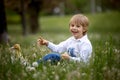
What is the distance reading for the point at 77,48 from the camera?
26.2 ft

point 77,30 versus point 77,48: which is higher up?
point 77,30

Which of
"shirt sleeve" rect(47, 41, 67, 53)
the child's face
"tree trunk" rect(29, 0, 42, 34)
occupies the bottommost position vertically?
"tree trunk" rect(29, 0, 42, 34)

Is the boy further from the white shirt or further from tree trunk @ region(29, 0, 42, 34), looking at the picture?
tree trunk @ region(29, 0, 42, 34)

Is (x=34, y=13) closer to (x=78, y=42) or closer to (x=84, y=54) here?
(x=78, y=42)

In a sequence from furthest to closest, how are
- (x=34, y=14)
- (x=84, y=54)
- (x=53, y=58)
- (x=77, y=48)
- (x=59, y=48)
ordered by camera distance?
(x=34, y=14)
(x=59, y=48)
(x=77, y=48)
(x=84, y=54)
(x=53, y=58)

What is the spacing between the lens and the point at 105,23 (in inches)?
1583

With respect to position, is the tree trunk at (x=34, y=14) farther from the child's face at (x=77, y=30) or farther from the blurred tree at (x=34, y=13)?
the child's face at (x=77, y=30)

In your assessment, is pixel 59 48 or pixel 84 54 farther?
pixel 59 48

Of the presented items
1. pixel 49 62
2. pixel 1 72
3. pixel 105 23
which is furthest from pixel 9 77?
pixel 105 23

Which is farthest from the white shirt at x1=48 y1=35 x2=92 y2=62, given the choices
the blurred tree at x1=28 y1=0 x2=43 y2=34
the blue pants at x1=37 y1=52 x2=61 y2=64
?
the blurred tree at x1=28 y1=0 x2=43 y2=34

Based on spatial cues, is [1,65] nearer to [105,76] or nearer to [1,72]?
[1,72]

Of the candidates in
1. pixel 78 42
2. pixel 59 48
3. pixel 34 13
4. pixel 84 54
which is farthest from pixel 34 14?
pixel 84 54

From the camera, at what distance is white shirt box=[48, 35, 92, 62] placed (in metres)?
7.59

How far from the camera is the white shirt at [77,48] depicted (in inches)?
299
